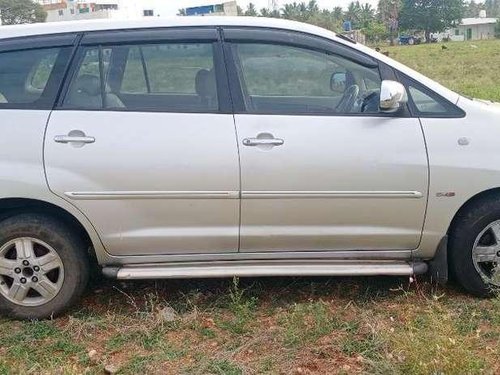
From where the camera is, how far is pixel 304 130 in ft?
11.3

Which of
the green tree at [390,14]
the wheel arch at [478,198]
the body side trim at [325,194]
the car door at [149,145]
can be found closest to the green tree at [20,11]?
the green tree at [390,14]

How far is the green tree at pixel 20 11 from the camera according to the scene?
67.5 m

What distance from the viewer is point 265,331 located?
11.1ft

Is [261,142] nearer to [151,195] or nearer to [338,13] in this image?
[151,195]

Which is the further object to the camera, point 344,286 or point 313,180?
point 344,286

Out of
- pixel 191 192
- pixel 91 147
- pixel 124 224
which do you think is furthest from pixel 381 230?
pixel 91 147

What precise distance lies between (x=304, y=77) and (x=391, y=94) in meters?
0.66

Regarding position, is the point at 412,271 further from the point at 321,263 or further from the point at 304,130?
the point at 304,130

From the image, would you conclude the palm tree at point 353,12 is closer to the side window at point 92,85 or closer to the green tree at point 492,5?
the green tree at point 492,5

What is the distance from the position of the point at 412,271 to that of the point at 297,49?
5.05ft

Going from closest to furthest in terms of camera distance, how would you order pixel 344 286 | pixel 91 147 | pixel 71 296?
pixel 91 147
pixel 71 296
pixel 344 286

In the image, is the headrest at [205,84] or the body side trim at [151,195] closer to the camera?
the body side trim at [151,195]

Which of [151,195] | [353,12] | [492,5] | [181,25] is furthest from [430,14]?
[492,5]

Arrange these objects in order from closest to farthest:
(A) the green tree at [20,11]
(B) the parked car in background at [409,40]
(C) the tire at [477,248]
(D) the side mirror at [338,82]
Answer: (C) the tire at [477,248], (D) the side mirror at [338,82], (A) the green tree at [20,11], (B) the parked car in background at [409,40]
